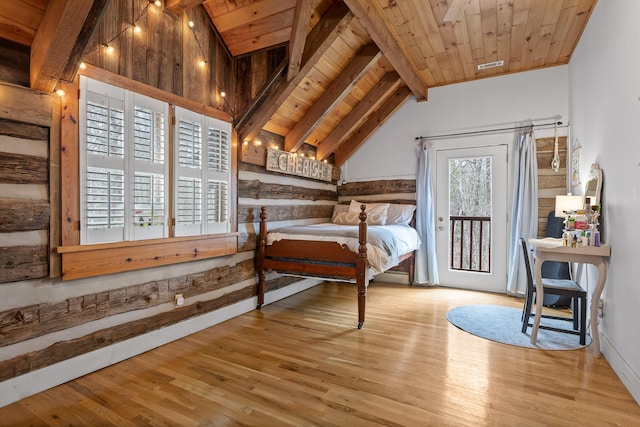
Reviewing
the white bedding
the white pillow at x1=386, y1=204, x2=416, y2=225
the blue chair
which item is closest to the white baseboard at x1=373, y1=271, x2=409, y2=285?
the white bedding

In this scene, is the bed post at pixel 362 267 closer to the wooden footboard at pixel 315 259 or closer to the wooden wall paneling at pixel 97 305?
the wooden footboard at pixel 315 259

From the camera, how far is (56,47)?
1.86 meters

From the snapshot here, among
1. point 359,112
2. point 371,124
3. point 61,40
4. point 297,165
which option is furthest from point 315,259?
point 371,124

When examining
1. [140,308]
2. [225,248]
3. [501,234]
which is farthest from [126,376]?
[501,234]

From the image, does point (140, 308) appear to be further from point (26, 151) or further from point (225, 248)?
point (26, 151)

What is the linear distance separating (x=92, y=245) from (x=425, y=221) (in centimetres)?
413

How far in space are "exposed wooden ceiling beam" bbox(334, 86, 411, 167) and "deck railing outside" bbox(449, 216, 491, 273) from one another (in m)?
1.88

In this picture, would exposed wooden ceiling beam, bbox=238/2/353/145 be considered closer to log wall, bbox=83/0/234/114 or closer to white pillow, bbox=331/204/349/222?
log wall, bbox=83/0/234/114

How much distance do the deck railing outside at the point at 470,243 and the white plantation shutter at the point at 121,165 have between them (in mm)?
4014

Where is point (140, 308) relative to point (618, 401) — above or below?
above

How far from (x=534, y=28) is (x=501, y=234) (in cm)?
253

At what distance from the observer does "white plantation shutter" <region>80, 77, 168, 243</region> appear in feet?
7.33

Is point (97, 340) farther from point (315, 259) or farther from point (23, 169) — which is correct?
point (315, 259)

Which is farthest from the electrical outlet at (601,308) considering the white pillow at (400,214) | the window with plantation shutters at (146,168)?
the window with plantation shutters at (146,168)
